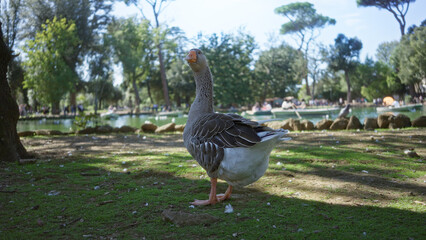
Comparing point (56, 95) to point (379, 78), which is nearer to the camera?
point (56, 95)

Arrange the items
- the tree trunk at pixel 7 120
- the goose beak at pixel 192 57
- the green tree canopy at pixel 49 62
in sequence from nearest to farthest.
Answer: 1. the goose beak at pixel 192 57
2. the tree trunk at pixel 7 120
3. the green tree canopy at pixel 49 62

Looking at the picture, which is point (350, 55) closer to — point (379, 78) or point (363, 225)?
point (379, 78)

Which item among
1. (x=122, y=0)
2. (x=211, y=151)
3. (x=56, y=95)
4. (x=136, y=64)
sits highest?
(x=122, y=0)

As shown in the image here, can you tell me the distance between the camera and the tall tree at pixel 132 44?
49.8m

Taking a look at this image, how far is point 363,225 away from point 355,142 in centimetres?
616

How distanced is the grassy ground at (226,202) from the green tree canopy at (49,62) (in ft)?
123

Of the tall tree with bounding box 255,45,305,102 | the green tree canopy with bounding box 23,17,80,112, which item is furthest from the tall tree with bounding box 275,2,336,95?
the green tree canopy with bounding box 23,17,80,112

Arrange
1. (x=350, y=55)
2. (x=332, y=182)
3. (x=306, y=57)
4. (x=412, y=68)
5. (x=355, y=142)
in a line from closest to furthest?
(x=332, y=182), (x=355, y=142), (x=412, y=68), (x=350, y=55), (x=306, y=57)

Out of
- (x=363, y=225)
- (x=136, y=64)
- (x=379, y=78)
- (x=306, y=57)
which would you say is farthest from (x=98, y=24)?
(x=379, y=78)

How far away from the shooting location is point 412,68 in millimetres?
46750

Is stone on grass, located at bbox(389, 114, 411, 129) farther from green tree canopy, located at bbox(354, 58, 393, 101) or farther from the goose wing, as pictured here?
green tree canopy, located at bbox(354, 58, 393, 101)

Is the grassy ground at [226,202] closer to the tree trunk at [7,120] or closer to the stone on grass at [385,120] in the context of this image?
the tree trunk at [7,120]

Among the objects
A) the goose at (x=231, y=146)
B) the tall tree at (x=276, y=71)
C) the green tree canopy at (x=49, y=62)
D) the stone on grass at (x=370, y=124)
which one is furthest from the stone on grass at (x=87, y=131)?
the tall tree at (x=276, y=71)

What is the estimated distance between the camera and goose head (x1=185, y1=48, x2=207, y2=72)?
4.79 meters
